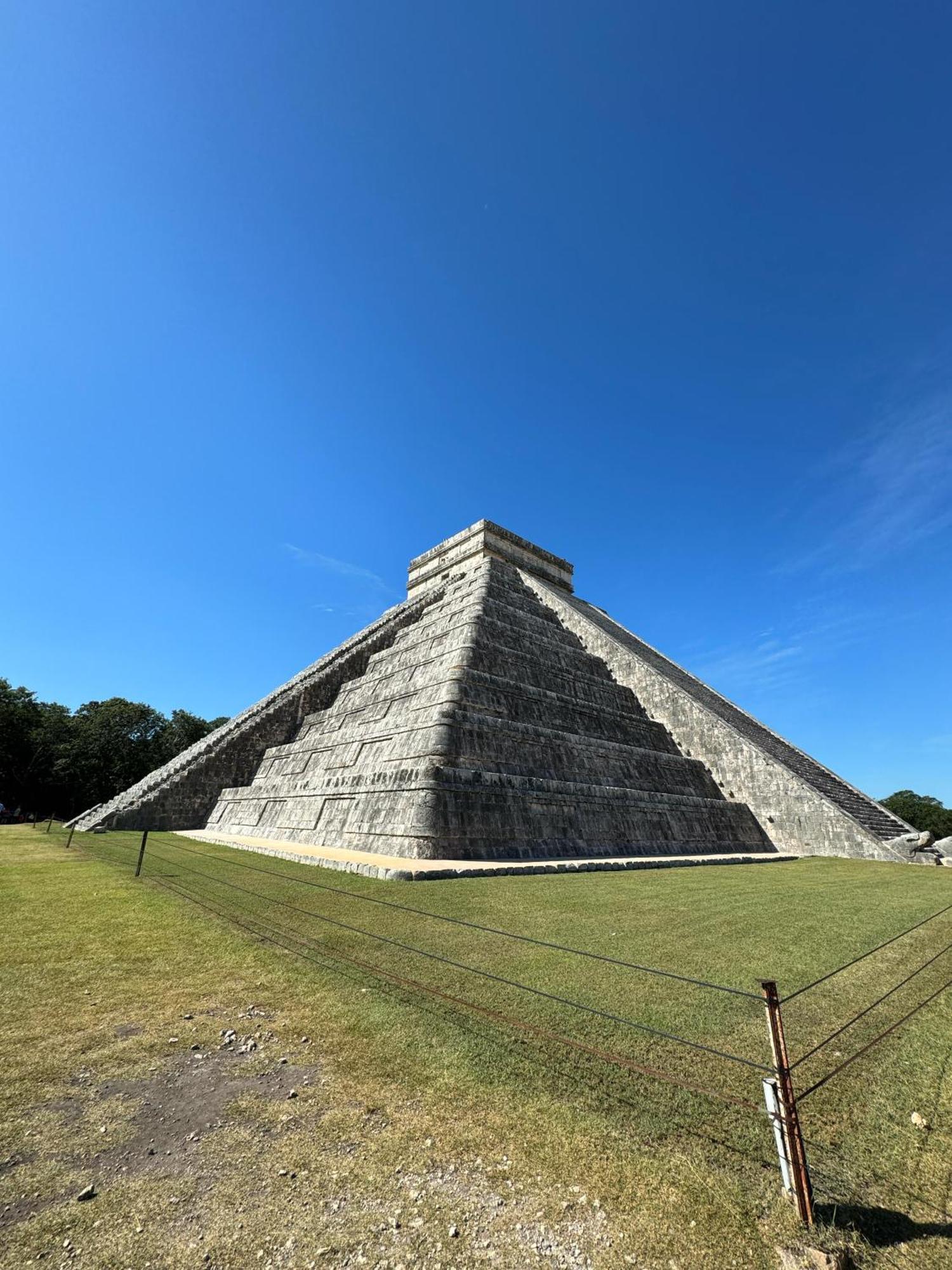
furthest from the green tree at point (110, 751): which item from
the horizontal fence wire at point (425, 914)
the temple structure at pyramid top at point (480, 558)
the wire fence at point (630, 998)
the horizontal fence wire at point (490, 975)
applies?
the wire fence at point (630, 998)

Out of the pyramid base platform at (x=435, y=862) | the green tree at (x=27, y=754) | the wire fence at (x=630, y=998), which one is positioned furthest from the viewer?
the green tree at (x=27, y=754)

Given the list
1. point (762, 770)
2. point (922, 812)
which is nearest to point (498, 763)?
point (762, 770)

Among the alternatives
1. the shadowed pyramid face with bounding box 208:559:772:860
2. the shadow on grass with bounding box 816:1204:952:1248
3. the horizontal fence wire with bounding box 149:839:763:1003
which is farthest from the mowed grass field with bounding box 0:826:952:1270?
the shadowed pyramid face with bounding box 208:559:772:860

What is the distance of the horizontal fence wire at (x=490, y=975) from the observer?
3553mm

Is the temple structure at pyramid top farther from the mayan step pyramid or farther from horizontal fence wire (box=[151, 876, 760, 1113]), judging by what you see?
horizontal fence wire (box=[151, 876, 760, 1113])

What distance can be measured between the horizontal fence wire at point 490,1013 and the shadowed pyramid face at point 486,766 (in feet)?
17.2

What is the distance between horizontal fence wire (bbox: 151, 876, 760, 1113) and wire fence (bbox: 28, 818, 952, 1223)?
0.06 ft

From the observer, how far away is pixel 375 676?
21.9 m

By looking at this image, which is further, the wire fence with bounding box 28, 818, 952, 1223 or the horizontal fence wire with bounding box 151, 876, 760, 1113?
the horizontal fence wire with bounding box 151, 876, 760, 1113

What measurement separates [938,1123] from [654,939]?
347cm

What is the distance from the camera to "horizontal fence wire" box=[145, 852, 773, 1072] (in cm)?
355

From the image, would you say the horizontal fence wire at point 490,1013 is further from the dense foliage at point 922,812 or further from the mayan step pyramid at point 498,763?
the dense foliage at point 922,812

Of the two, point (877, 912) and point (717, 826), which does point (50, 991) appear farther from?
point (717, 826)

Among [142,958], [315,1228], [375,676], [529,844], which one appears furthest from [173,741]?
[315,1228]
